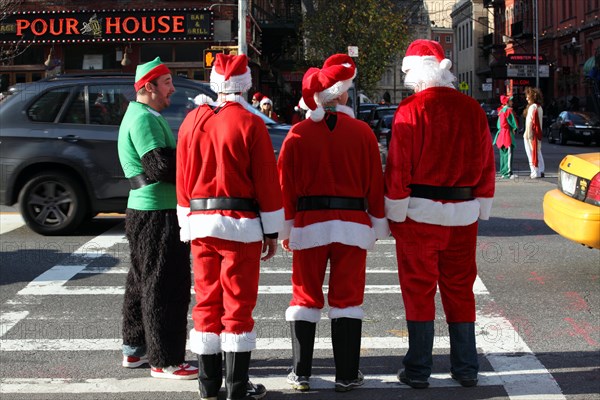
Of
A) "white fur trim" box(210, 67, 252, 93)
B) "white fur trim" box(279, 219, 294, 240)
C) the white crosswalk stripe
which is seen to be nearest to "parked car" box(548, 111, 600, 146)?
the white crosswalk stripe

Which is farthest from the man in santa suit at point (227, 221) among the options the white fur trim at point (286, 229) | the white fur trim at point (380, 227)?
the white fur trim at point (380, 227)

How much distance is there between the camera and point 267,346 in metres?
6.36

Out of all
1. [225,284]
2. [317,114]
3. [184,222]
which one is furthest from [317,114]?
[225,284]

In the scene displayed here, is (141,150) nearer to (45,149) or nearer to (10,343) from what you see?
(10,343)

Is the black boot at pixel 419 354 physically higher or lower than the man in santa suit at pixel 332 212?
lower

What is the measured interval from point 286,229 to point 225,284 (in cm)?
59

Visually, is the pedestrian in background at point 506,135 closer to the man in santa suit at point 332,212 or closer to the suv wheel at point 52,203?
the suv wheel at point 52,203

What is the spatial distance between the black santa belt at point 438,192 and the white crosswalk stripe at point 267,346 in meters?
1.12

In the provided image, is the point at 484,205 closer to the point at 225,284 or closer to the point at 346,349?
the point at 346,349

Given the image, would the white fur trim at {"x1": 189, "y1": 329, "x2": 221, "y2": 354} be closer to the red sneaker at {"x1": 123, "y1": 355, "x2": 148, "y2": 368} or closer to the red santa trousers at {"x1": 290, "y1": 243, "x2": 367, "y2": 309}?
the red santa trousers at {"x1": 290, "y1": 243, "x2": 367, "y2": 309}

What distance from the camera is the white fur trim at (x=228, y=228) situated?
16.1 feet

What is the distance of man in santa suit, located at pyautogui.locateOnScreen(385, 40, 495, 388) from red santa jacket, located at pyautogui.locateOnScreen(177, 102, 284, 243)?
76 cm

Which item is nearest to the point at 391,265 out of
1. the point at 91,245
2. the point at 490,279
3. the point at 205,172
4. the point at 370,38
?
the point at 490,279

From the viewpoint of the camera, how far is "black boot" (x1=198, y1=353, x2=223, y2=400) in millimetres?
5027
